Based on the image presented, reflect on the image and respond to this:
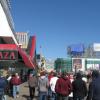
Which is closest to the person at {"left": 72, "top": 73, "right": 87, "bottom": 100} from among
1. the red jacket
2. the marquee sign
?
the red jacket

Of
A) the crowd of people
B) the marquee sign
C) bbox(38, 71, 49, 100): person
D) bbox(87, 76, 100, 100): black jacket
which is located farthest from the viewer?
the marquee sign

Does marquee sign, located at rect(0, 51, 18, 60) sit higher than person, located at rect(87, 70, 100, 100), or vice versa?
marquee sign, located at rect(0, 51, 18, 60)

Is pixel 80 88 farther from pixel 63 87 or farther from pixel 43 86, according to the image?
pixel 43 86

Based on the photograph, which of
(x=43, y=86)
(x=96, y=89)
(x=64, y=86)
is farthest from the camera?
(x=43, y=86)

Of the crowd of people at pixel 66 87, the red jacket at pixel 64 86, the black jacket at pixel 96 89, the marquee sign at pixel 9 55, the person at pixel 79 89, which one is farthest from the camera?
the marquee sign at pixel 9 55

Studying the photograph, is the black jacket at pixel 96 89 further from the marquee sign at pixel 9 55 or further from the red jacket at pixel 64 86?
the marquee sign at pixel 9 55

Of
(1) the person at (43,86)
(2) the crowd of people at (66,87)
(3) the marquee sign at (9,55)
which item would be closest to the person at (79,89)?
(2) the crowd of people at (66,87)

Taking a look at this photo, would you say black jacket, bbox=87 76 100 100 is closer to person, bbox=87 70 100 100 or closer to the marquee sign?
person, bbox=87 70 100 100

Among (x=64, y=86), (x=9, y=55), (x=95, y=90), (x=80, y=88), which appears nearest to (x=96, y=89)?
(x=95, y=90)

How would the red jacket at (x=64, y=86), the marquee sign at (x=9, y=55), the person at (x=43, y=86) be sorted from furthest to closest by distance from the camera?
the marquee sign at (x=9, y=55), the person at (x=43, y=86), the red jacket at (x=64, y=86)

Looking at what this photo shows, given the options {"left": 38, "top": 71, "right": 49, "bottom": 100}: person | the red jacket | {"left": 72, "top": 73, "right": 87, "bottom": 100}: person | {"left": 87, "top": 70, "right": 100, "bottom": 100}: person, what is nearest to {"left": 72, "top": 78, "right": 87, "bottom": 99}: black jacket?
{"left": 72, "top": 73, "right": 87, "bottom": 100}: person

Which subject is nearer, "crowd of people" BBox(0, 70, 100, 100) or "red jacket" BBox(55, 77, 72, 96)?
"crowd of people" BBox(0, 70, 100, 100)

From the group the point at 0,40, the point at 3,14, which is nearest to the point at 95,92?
the point at 3,14

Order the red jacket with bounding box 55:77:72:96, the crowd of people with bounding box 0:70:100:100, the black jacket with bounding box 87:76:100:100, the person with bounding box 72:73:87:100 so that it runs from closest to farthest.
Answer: the black jacket with bounding box 87:76:100:100
the crowd of people with bounding box 0:70:100:100
the person with bounding box 72:73:87:100
the red jacket with bounding box 55:77:72:96
